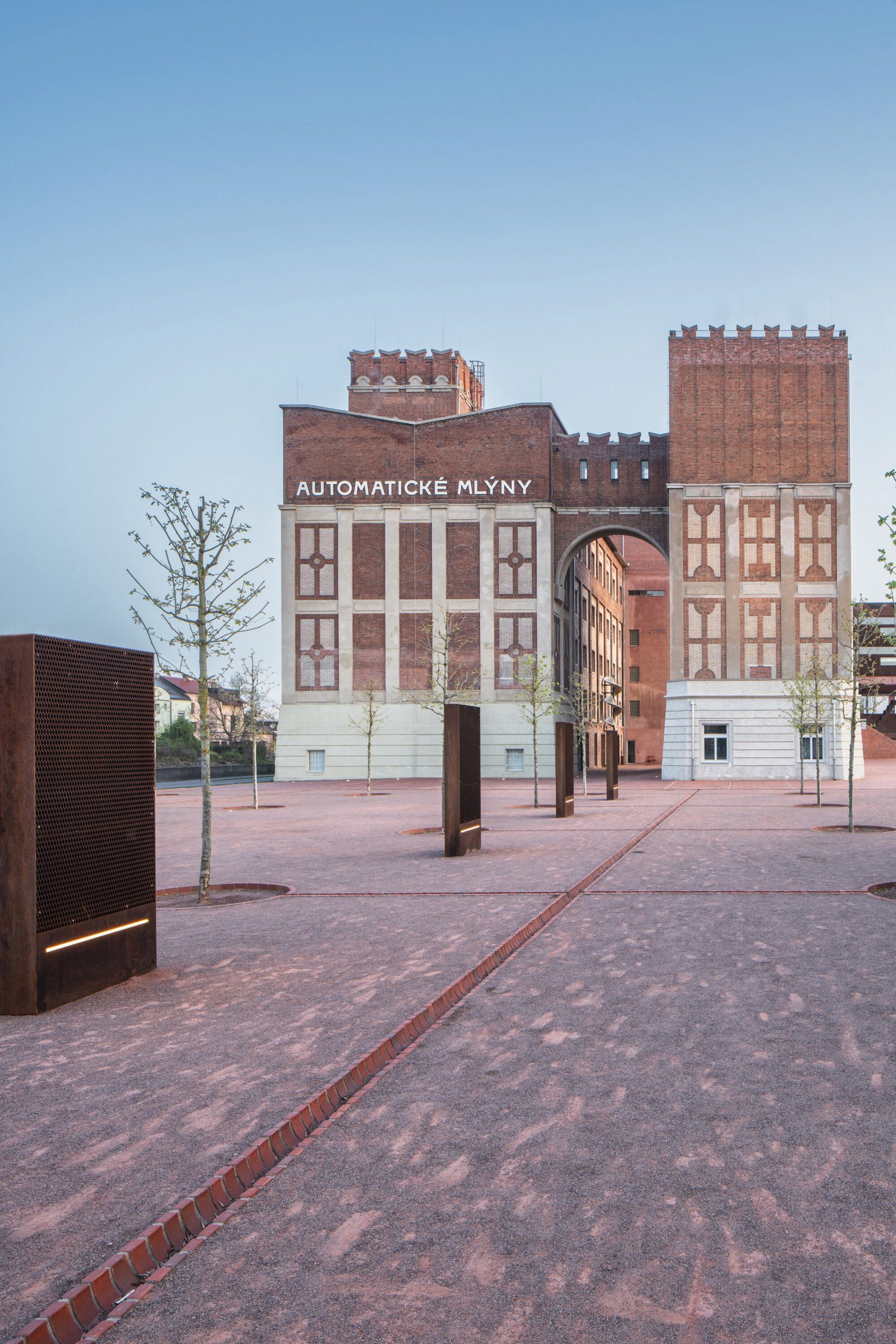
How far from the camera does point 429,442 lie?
55.5 meters

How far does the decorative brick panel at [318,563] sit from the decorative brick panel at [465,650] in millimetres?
5956

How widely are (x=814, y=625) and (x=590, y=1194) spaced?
50464 millimetres

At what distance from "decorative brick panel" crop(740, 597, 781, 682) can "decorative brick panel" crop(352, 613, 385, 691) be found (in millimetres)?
16227

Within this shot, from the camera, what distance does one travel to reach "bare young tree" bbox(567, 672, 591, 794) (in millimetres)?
50844

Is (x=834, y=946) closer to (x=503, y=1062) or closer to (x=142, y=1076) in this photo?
(x=503, y=1062)

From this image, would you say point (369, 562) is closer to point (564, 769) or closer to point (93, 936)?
point (564, 769)

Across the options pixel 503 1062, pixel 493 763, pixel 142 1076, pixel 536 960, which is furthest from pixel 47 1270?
pixel 493 763

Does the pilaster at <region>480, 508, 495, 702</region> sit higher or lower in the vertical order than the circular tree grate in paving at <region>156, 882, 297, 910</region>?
higher

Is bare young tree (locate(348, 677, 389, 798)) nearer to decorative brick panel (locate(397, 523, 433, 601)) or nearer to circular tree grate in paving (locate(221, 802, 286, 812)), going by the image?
decorative brick panel (locate(397, 523, 433, 601))

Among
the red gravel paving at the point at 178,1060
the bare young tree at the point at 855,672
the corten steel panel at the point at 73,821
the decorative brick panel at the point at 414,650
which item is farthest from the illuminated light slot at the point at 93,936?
the decorative brick panel at the point at 414,650

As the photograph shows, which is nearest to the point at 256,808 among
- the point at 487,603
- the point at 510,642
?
the point at 510,642

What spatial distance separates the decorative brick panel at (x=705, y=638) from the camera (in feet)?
173

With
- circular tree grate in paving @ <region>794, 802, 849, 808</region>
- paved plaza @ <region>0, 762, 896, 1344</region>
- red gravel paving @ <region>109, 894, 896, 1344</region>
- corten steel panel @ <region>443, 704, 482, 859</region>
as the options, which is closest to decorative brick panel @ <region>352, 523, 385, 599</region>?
circular tree grate in paving @ <region>794, 802, 849, 808</region>

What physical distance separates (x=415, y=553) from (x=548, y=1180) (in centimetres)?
5114
